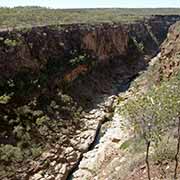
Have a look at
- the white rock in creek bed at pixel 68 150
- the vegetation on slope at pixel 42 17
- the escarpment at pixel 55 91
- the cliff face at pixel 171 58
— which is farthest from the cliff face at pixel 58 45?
the cliff face at pixel 171 58

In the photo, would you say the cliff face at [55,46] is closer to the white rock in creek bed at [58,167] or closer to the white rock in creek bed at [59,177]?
the white rock in creek bed at [58,167]

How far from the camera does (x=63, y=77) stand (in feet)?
125

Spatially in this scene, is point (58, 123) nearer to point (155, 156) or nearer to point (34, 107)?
point (34, 107)

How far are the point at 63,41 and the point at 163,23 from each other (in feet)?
144

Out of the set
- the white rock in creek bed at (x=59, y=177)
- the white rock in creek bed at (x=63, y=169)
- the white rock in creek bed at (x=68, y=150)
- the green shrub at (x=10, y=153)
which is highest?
the green shrub at (x=10, y=153)

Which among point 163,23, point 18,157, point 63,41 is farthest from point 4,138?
point 163,23

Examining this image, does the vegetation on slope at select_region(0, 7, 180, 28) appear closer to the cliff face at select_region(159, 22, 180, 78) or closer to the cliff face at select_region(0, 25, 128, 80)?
the cliff face at select_region(0, 25, 128, 80)

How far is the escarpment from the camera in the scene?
85.6 ft

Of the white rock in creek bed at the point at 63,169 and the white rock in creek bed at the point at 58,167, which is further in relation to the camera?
the white rock in creek bed at the point at 58,167

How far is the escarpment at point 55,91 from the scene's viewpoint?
2608cm

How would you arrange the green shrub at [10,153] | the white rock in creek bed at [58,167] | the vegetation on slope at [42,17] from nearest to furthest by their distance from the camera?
the green shrub at [10,153], the white rock in creek bed at [58,167], the vegetation on slope at [42,17]

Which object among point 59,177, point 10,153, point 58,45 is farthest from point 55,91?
point 59,177

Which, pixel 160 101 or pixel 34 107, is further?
pixel 34 107

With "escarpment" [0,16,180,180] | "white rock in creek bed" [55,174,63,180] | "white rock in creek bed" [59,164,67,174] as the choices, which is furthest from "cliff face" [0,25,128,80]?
"white rock in creek bed" [55,174,63,180]
